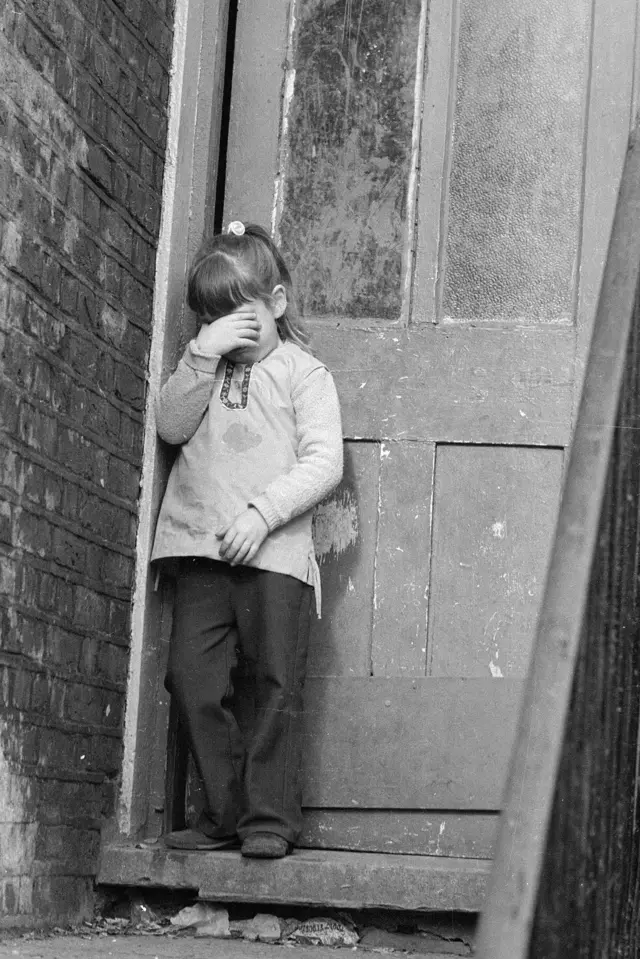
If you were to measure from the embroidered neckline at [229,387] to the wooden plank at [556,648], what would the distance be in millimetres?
1733

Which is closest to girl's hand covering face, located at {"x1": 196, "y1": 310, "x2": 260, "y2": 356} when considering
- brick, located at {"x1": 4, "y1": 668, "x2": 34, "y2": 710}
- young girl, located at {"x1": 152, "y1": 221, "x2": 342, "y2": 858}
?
young girl, located at {"x1": 152, "y1": 221, "x2": 342, "y2": 858}

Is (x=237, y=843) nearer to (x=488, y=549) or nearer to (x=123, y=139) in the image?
(x=488, y=549)

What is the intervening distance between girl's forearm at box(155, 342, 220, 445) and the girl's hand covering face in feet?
0.08

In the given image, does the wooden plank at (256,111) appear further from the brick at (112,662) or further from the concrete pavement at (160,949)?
the concrete pavement at (160,949)

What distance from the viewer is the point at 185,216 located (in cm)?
349

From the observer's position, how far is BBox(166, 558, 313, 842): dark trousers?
121 inches

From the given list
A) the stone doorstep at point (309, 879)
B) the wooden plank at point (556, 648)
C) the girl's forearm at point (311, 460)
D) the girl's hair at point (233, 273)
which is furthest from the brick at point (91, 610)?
the wooden plank at point (556, 648)

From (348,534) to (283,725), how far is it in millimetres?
554

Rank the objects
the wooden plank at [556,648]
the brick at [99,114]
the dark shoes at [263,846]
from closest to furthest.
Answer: the wooden plank at [556,648]
the dark shoes at [263,846]
the brick at [99,114]

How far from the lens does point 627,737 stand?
1.40 metres

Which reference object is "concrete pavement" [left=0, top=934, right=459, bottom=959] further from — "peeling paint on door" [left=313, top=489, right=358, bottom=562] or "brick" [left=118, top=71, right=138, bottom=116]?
"brick" [left=118, top=71, right=138, bottom=116]

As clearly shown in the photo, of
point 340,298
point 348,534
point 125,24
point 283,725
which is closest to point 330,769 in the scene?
point 283,725

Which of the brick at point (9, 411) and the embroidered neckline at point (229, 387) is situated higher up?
the embroidered neckline at point (229, 387)

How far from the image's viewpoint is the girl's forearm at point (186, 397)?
3.20 meters
